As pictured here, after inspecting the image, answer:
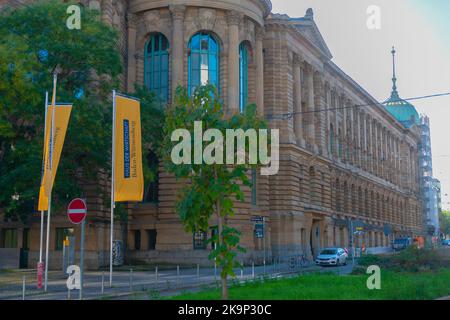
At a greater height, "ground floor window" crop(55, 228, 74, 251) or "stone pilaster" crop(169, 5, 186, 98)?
"stone pilaster" crop(169, 5, 186, 98)

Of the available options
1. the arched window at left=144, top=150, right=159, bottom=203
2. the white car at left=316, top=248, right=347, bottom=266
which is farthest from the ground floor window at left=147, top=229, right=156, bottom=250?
the white car at left=316, top=248, right=347, bottom=266

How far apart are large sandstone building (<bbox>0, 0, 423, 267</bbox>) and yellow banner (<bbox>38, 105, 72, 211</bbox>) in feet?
48.6

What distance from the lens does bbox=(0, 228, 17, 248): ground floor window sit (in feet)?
159

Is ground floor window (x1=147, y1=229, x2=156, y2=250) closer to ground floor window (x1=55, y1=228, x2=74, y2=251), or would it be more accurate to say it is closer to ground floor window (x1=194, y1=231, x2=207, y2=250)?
ground floor window (x1=194, y1=231, x2=207, y2=250)

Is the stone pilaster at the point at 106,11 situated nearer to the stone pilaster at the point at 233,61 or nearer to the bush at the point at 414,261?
the stone pilaster at the point at 233,61

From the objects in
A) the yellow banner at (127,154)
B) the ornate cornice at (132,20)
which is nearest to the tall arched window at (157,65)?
the ornate cornice at (132,20)

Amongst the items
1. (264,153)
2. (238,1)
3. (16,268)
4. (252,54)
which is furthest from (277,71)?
(264,153)

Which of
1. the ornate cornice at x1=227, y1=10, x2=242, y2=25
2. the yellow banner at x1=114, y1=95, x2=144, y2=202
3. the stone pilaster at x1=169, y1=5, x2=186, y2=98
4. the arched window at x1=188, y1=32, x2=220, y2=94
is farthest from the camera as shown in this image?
the ornate cornice at x1=227, y1=10, x2=242, y2=25

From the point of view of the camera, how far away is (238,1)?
53.1 m

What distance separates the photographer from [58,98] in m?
35.5

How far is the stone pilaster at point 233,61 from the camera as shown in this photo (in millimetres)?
51562

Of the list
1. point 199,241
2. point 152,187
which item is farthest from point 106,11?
point 199,241

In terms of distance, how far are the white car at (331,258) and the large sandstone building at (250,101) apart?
285cm
